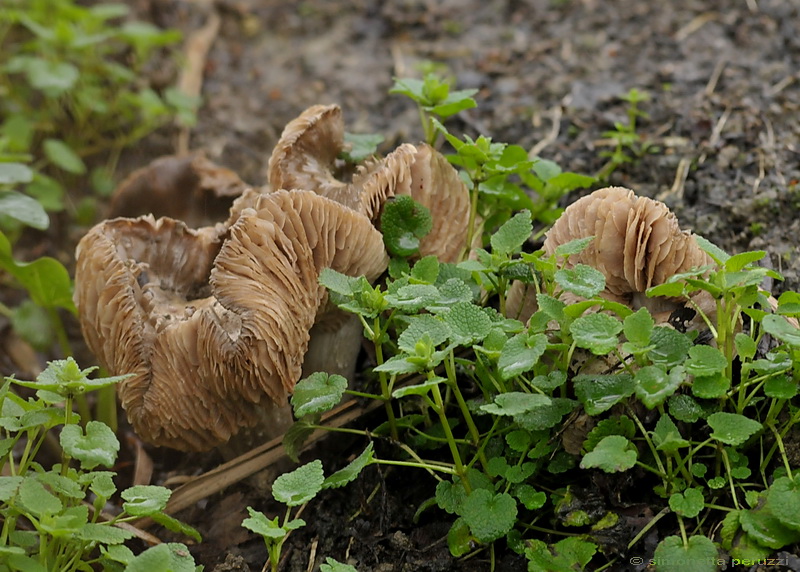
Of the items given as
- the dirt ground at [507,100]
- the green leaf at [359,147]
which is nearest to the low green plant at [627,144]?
the dirt ground at [507,100]

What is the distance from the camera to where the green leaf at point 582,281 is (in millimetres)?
2119

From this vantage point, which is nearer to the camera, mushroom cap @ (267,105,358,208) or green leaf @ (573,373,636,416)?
green leaf @ (573,373,636,416)

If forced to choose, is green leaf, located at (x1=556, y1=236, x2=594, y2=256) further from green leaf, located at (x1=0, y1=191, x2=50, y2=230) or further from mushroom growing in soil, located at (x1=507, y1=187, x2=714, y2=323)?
green leaf, located at (x1=0, y1=191, x2=50, y2=230)

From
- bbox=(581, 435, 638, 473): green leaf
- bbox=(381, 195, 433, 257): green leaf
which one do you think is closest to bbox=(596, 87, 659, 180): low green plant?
bbox=(381, 195, 433, 257): green leaf

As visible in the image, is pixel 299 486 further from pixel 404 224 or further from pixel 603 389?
pixel 404 224

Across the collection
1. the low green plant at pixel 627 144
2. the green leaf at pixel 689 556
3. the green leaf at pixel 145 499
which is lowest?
the green leaf at pixel 689 556

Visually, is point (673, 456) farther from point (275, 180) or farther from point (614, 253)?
point (275, 180)

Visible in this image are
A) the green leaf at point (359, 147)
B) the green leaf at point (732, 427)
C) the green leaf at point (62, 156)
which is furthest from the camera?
the green leaf at point (62, 156)

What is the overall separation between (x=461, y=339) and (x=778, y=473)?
907 millimetres

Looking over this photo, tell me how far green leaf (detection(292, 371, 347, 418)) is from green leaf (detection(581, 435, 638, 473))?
2.28 feet

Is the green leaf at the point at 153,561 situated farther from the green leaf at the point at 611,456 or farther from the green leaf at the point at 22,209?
the green leaf at the point at 22,209

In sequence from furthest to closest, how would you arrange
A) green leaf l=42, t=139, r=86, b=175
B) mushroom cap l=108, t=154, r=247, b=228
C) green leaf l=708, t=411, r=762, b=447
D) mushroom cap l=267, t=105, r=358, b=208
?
green leaf l=42, t=139, r=86, b=175 < mushroom cap l=108, t=154, r=247, b=228 < mushroom cap l=267, t=105, r=358, b=208 < green leaf l=708, t=411, r=762, b=447

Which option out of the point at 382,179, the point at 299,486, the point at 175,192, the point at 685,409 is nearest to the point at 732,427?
the point at 685,409

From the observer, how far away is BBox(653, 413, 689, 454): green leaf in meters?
2.00
